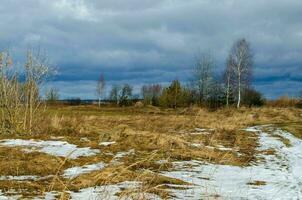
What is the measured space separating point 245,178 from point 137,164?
113 inches

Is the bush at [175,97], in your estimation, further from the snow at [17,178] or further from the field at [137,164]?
the snow at [17,178]

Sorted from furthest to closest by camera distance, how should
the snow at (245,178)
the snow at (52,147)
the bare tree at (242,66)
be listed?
the bare tree at (242,66) → the snow at (52,147) → the snow at (245,178)

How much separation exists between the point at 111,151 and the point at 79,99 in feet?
289

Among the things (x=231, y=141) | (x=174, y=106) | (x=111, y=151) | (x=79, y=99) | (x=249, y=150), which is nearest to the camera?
(x=111, y=151)

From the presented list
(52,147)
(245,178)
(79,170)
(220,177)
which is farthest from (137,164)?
(52,147)

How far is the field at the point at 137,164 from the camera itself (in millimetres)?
7832

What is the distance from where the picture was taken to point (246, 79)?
5881cm

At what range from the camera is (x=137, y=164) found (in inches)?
460

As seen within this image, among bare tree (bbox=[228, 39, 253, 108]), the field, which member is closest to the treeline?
bare tree (bbox=[228, 39, 253, 108])

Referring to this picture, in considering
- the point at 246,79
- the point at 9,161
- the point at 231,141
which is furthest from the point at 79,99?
the point at 9,161

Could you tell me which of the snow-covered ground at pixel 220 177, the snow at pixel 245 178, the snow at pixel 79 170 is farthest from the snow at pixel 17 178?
the snow at pixel 245 178

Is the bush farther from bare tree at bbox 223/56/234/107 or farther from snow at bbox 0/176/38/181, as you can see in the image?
snow at bbox 0/176/38/181

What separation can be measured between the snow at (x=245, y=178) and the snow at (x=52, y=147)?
10.0 feet

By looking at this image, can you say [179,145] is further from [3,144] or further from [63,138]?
[3,144]
